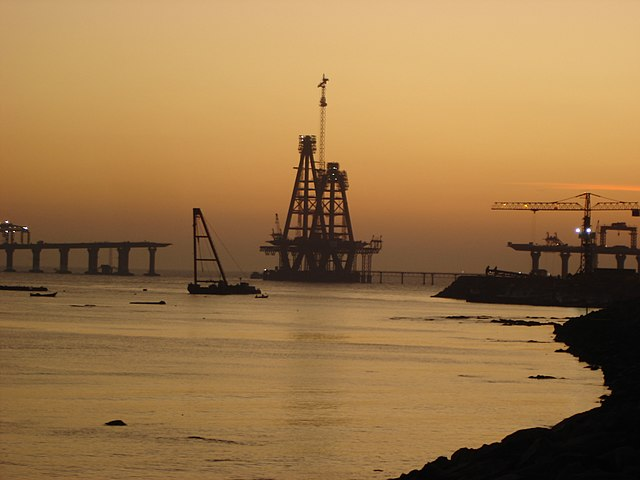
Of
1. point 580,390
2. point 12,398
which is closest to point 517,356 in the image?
point 580,390

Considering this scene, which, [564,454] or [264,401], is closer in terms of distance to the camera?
[564,454]

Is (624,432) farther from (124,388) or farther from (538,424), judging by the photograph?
(124,388)

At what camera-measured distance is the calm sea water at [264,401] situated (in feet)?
58.3

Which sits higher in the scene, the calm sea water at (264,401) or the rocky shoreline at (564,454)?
the rocky shoreline at (564,454)

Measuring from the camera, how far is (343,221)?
648ft

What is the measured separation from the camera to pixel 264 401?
25578 mm

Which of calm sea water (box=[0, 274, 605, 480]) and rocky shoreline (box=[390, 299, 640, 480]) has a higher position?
rocky shoreline (box=[390, 299, 640, 480])

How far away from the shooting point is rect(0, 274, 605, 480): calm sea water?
17766 millimetres

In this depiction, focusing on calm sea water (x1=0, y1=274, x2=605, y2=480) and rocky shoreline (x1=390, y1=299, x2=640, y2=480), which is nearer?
rocky shoreline (x1=390, y1=299, x2=640, y2=480)

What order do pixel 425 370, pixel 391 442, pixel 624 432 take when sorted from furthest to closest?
pixel 425 370 < pixel 391 442 < pixel 624 432

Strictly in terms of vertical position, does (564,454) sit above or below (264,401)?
above

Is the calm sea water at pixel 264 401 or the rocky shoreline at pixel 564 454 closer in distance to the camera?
the rocky shoreline at pixel 564 454

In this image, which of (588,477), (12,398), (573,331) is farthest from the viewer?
(573,331)

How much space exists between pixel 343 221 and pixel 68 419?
176 metres
